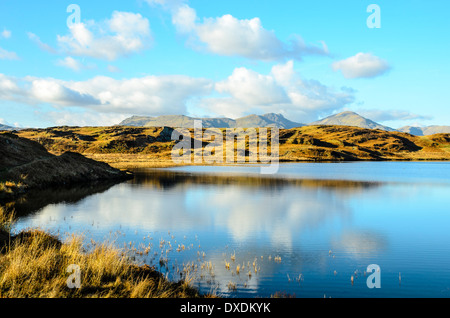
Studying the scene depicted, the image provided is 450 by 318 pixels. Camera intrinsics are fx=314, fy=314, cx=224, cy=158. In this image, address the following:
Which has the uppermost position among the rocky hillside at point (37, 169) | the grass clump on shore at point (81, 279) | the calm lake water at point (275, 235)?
the rocky hillside at point (37, 169)

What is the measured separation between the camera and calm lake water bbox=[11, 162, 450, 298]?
48.8 feet

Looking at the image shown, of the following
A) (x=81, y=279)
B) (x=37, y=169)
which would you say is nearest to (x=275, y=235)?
(x=81, y=279)

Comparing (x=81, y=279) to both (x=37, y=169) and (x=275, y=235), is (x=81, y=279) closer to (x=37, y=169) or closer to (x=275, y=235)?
(x=275, y=235)

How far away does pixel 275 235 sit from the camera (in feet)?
76.7

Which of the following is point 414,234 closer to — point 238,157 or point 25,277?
point 25,277

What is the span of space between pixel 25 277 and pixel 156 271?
18.2 ft

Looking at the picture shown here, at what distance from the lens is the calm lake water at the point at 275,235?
14.9 meters

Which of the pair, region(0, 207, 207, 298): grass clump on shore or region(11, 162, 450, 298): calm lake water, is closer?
region(0, 207, 207, 298): grass clump on shore

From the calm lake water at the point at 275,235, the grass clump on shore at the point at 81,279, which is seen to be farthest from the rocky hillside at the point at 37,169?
the grass clump on shore at the point at 81,279

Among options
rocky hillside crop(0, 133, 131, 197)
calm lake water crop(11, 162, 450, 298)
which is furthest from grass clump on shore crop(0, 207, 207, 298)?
rocky hillside crop(0, 133, 131, 197)

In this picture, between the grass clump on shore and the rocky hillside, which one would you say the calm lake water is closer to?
the grass clump on shore

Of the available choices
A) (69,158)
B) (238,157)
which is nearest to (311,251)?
(69,158)

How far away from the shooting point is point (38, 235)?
18078 mm

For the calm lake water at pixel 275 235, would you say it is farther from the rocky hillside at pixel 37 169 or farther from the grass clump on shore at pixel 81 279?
the rocky hillside at pixel 37 169
